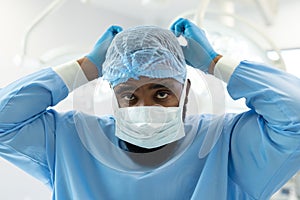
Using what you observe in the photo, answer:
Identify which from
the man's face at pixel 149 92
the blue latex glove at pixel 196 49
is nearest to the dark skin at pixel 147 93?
the man's face at pixel 149 92

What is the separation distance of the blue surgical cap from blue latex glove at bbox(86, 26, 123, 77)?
0.07 metres

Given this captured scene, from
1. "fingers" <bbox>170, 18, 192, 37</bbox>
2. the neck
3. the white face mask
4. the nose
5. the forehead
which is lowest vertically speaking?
the neck

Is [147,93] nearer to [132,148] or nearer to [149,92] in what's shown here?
[149,92]

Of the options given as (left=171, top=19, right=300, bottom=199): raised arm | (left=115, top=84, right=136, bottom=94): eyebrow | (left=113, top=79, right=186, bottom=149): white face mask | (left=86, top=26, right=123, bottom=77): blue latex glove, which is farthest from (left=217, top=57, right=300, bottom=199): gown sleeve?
(left=86, top=26, right=123, bottom=77): blue latex glove

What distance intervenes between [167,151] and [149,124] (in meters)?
0.11

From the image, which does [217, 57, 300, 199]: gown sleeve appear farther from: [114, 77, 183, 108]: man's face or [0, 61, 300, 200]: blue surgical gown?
[114, 77, 183, 108]: man's face

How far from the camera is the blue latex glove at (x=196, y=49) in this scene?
1065mm

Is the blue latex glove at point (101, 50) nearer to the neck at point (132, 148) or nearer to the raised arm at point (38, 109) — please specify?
the raised arm at point (38, 109)

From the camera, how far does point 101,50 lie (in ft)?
3.71

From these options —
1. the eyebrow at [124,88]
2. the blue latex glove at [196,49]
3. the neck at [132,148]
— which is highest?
the blue latex glove at [196,49]

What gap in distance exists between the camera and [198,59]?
108 centimetres

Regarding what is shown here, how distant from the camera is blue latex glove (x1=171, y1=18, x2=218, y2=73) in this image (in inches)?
41.9

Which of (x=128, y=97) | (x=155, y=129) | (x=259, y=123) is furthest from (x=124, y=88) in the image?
(x=259, y=123)

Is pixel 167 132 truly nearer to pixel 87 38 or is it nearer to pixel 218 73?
pixel 218 73
